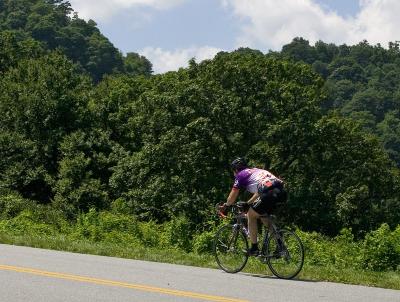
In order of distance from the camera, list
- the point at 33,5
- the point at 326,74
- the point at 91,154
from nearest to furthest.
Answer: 1. the point at 91,154
2. the point at 33,5
3. the point at 326,74

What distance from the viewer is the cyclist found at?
1003 cm

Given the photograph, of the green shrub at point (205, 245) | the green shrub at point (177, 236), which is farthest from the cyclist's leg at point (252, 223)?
the green shrub at point (177, 236)

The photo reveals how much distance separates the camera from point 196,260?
1178 cm

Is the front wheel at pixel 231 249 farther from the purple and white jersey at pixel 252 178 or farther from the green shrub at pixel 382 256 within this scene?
the green shrub at pixel 382 256

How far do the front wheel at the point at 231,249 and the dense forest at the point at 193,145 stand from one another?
69.4 ft

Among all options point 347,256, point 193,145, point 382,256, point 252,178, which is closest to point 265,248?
point 252,178

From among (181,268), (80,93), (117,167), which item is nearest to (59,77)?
(80,93)

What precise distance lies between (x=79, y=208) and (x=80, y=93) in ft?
31.6

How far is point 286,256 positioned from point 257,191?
1.10 meters

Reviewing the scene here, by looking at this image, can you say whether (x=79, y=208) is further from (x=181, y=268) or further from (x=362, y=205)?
(x=181, y=268)

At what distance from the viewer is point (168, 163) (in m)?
36.6

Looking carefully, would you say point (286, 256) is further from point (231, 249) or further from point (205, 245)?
point (205, 245)

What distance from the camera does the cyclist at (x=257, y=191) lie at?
1003 cm

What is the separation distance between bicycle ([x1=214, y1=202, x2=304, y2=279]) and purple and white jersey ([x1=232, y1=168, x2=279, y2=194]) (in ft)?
1.31
